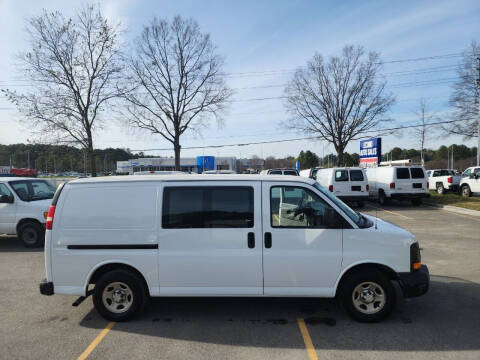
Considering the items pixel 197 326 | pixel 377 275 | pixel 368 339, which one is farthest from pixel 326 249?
pixel 197 326

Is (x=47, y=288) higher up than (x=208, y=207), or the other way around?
(x=208, y=207)

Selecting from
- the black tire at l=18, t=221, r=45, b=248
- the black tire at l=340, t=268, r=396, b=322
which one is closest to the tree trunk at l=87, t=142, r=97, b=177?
the black tire at l=18, t=221, r=45, b=248

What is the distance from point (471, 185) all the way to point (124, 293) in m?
20.7

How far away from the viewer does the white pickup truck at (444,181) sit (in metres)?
22.2

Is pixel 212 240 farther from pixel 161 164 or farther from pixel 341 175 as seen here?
pixel 161 164

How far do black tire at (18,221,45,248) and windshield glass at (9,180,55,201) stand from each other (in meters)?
0.79

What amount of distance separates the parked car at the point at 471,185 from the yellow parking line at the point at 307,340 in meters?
19.0

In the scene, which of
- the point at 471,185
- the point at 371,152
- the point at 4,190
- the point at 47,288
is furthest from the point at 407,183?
the point at 4,190

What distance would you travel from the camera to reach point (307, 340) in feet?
12.3

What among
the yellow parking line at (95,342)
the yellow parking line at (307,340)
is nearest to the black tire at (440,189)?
the yellow parking line at (307,340)

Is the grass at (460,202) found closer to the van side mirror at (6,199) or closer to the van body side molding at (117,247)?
the van body side molding at (117,247)

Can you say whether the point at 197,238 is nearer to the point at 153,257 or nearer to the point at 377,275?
the point at 153,257

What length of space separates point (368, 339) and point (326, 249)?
1.12 m

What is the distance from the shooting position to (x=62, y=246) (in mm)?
4207
